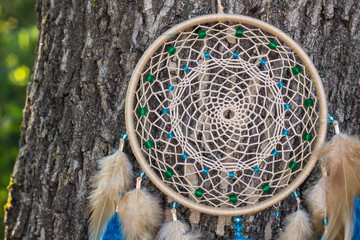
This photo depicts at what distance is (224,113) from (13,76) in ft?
5.42

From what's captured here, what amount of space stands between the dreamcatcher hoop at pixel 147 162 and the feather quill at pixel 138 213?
0.06 metres

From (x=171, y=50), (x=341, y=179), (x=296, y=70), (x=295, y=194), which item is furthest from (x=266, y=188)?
(x=171, y=50)

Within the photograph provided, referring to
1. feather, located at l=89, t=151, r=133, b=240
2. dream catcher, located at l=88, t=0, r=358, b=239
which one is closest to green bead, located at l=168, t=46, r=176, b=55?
dream catcher, located at l=88, t=0, r=358, b=239

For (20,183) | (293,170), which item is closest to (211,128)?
(293,170)

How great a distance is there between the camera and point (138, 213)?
3.49 feet

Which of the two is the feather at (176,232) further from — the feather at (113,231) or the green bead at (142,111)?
the green bead at (142,111)

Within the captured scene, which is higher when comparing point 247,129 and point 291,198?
point 247,129

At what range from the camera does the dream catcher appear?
1054mm

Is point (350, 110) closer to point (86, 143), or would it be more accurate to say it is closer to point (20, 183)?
point (86, 143)

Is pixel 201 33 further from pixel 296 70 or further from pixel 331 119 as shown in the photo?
pixel 331 119

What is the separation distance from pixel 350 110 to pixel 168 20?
1.79 ft

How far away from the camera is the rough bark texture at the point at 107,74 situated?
1073mm

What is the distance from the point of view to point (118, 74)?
1101 millimetres

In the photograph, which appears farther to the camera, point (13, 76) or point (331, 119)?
point (13, 76)
